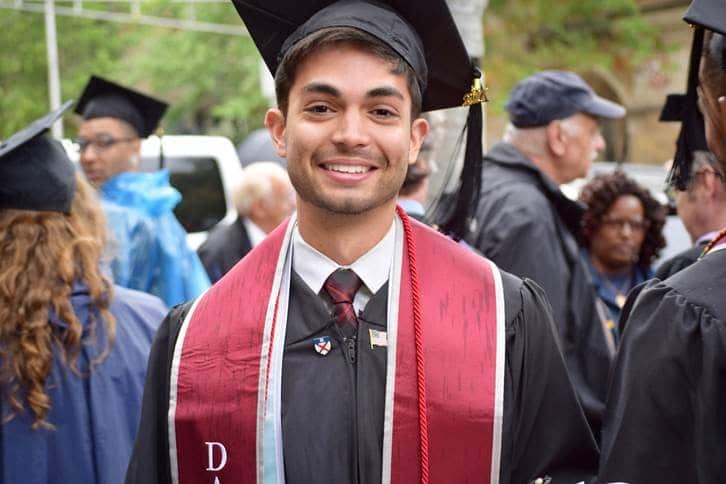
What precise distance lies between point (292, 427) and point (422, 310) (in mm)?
408

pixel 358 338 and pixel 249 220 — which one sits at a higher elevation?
pixel 249 220

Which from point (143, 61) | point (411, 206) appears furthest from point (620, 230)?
point (143, 61)

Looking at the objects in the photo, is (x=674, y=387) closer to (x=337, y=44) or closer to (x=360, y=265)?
(x=360, y=265)

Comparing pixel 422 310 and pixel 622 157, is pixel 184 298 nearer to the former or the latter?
pixel 622 157

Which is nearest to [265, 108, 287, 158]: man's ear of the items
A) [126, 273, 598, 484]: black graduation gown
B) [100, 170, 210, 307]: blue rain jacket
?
[126, 273, 598, 484]: black graduation gown

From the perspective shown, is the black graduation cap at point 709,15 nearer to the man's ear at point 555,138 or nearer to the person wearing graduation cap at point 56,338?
the person wearing graduation cap at point 56,338

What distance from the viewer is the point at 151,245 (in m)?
5.86

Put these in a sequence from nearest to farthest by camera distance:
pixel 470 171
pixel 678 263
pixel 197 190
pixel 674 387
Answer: pixel 674 387
pixel 470 171
pixel 678 263
pixel 197 190

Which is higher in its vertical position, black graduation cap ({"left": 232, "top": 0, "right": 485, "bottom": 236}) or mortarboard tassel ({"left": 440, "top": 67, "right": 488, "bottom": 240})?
black graduation cap ({"left": 232, "top": 0, "right": 485, "bottom": 236})

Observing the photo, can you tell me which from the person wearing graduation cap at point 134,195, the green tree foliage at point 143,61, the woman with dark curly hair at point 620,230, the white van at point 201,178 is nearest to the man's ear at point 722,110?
the person wearing graduation cap at point 134,195

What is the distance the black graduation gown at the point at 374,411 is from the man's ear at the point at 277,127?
0.38 meters

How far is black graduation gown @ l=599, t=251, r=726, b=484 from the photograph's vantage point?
6.56 ft

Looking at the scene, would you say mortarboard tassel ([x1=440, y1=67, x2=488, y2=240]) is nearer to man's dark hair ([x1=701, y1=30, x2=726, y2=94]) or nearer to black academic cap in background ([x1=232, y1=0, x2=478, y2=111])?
black academic cap in background ([x1=232, y1=0, x2=478, y2=111])

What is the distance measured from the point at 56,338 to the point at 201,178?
710 cm
